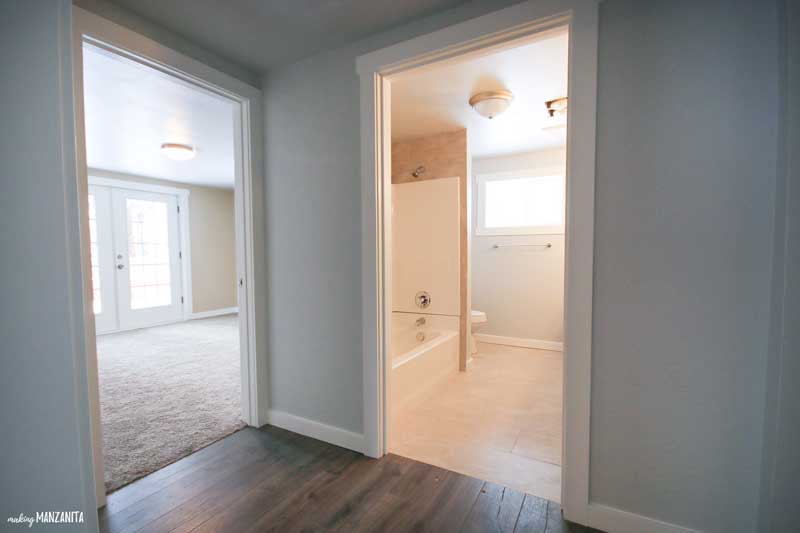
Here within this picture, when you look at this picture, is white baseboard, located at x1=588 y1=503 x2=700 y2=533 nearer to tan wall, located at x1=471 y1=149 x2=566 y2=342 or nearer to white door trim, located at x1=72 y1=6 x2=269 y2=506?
white door trim, located at x1=72 y1=6 x2=269 y2=506

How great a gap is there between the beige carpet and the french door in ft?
2.02

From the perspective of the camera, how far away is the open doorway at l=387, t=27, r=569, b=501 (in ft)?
6.81

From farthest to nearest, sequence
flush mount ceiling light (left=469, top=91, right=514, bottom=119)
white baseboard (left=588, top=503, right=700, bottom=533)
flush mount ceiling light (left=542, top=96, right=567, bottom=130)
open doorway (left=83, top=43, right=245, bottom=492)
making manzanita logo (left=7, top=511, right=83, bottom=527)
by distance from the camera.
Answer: flush mount ceiling light (left=542, top=96, right=567, bottom=130)
flush mount ceiling light (left=469, top=91, right=514, bottom=119)
open doorway (left=83, top=43, right=245, bottom=492)
white baseboard (left=588, top=503, right=700, bottom=533)
making manzanita logo (left=7, top=511, right=83, bottom=527)

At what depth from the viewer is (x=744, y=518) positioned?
1215 millimetres

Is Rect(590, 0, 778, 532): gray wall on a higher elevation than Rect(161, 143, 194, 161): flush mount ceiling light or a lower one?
lower

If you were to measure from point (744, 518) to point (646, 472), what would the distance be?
0.29 m

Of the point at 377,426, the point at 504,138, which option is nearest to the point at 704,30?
the point at 377,426

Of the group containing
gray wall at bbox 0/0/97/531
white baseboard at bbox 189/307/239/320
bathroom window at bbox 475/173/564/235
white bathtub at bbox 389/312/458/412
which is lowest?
white baseboard at bbox 189/307/239/320

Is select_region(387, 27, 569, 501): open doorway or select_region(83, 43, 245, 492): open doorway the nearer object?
select_region(387, 27, 569, 501): open doorway

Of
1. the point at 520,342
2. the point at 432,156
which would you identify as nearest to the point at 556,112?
the point at 432,156

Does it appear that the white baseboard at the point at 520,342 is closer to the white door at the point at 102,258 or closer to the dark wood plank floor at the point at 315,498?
the dark wood plank floor at the point at 315,498

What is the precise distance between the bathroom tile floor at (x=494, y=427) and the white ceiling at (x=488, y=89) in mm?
2037

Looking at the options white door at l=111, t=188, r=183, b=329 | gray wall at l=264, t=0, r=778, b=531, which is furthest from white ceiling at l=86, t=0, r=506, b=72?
white door at l=111, t=188, r=183, b=329

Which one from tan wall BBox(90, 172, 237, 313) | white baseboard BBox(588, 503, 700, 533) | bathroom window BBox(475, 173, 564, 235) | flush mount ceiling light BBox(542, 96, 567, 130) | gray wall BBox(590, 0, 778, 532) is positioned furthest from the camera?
tan wall BBox(90, 172, 237, 313)
